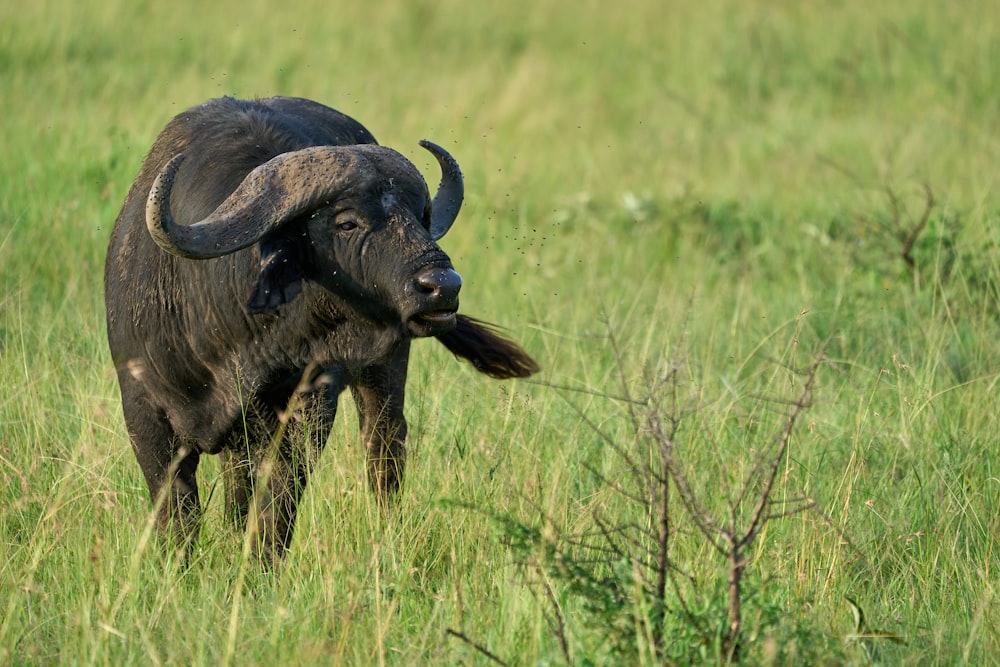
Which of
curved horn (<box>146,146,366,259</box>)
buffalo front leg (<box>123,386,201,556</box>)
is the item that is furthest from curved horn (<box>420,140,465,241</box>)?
buffalo front leg (<box>123,386,201,556</box>)

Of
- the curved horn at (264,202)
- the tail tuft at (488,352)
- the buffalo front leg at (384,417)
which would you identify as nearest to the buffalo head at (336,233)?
the curved horn at (264,202)

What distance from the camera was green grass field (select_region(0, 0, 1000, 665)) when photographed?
364 centimetres

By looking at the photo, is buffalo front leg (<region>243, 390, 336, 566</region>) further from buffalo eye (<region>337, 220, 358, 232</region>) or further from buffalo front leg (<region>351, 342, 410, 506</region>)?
buffalo eye (<region>337, 220, 358, 232</region>)

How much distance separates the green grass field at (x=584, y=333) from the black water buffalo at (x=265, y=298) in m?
0.16

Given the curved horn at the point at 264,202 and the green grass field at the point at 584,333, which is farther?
the curved horn at the point at 264,202

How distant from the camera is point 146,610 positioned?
3752mm

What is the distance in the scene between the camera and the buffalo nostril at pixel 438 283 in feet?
12.5

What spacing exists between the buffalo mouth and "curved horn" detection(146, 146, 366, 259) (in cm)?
43

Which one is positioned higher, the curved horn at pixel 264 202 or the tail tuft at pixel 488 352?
the curved horn at pixel 264 202

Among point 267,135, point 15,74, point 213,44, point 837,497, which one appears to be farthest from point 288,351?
point 213,44

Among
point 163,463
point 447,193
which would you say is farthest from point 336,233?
point 163,463

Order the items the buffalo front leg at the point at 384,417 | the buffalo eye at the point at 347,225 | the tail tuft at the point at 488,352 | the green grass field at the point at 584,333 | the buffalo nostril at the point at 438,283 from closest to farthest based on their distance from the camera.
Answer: the green grass field at the point at 584,333 → the buffalo nostril at the point at 438,283 → the buffalo eye at the point at 347,225 → the buffalo front leg at the point at 384,417 → the tail tuft at the point at 488,352

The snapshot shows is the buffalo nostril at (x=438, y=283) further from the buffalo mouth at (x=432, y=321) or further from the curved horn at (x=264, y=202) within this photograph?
the curved horn at (x=264, y=202)

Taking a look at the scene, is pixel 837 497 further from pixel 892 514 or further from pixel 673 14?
pixel 673 14
